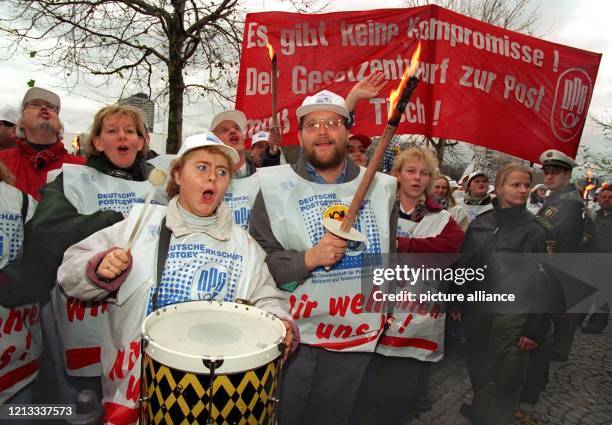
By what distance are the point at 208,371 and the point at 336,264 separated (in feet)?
4.66

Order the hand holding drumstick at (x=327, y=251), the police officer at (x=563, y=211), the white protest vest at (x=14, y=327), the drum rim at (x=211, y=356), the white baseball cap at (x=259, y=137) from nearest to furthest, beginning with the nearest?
the drum rim at (x=211, y=356) → the hand holding drumstick at (x=327, y=251) → the white protest vest at (x=14, y=327) → the police officer at (x=563, y=211) → the white baseball cap at (x=259, y=137)

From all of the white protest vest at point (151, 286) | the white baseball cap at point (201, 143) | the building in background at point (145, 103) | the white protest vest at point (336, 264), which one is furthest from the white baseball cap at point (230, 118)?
the building in background at point (145, 103)

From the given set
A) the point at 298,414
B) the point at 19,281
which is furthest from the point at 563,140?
the point at 19,281

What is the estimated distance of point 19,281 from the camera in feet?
7.96

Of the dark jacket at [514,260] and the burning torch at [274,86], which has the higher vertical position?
the burning torch at [274,86]

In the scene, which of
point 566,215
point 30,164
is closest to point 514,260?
point 566,215

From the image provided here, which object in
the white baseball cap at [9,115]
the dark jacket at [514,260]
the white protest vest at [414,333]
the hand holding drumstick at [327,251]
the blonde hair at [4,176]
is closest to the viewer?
the hand holding drumstick at [327,251]

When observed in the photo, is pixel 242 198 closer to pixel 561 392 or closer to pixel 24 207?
pixel 24 207

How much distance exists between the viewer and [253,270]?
229 cm

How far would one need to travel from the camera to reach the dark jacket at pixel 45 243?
7.93 feet

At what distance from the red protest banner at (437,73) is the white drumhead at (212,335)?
10.8 ft

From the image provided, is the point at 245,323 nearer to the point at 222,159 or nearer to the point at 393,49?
the point at 222,159

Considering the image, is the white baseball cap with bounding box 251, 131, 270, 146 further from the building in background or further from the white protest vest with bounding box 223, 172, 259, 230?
the building in background

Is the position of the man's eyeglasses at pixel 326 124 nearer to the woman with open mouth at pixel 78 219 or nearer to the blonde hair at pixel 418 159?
the blonde hair at pixel 418 159
